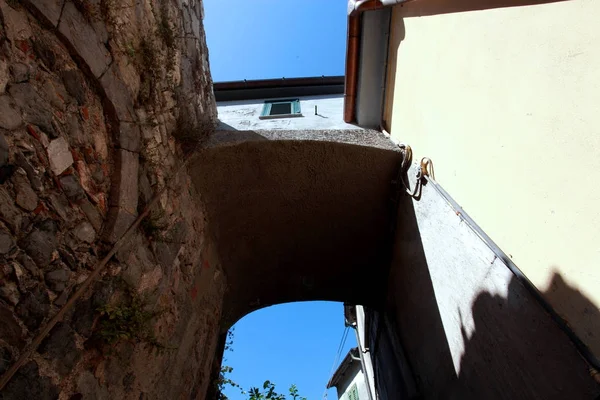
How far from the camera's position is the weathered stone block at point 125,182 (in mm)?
1996

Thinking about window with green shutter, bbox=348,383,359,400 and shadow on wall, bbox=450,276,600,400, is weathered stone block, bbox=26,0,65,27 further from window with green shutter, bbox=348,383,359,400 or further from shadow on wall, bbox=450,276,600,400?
window with green shutter, bbox=348,383,359,400

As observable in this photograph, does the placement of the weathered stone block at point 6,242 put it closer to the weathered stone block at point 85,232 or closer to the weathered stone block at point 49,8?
the weathered stone block at point 85,232

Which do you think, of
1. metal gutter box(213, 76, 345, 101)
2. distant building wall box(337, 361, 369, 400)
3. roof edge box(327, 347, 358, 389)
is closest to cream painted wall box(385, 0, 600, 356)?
metal gutter box(213, 76, 345, 101)

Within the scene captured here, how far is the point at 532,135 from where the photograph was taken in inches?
65.8

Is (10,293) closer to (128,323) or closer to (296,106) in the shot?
(128,323)

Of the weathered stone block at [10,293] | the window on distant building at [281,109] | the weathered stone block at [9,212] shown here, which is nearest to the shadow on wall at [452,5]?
the window on distant building at [281,109]

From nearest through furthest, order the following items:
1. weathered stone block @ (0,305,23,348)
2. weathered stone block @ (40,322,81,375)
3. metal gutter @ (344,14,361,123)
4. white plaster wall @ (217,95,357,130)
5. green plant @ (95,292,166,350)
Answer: weathered stone block @ (0,305,23,348)
weathered stone block @ (40,322,81,375)
green plant @ (95,292,166,350)
metal gutter @ (344,14,361,123)
white plaster wall @ (217,95,357,130)

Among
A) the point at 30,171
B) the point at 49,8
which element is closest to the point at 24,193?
the point at 30,171

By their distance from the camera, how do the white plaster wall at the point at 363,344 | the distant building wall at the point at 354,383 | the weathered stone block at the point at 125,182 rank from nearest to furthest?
the weathered stone block at the point at 125,182 < the white plaster wall at the point at 363,344 < the distant building wall at the point at 354,383

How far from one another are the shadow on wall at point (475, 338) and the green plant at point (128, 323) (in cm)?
207

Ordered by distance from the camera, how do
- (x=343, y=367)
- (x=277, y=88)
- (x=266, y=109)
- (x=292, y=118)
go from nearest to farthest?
(x=292, y=118)
(x=266, y=109)
(x=277, y=88)
(x=343, y=367)

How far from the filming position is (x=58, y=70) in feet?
5.46

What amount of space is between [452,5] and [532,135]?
1354 millimetres

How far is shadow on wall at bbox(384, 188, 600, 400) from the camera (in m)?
1.47
